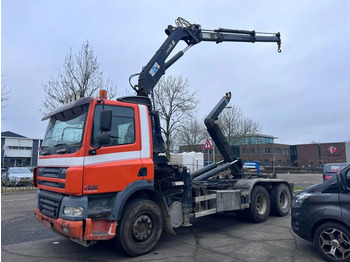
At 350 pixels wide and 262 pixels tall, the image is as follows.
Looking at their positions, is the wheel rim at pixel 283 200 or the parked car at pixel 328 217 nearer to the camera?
the parked car at pixel 328 217

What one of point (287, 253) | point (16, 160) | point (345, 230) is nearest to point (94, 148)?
point (287, 253)

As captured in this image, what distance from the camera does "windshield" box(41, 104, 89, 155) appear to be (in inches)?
218

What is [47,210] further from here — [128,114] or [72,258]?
[128,114]

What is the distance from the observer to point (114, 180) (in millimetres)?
5535

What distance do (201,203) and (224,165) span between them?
8.90 feet

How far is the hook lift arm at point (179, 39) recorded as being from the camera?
26.0 feet

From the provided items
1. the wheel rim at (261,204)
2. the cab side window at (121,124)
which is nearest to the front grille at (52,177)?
the cab side window at (121,124)

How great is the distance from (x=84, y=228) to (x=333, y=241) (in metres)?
4.33

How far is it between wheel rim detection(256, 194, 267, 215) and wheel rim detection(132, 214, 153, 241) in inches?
164

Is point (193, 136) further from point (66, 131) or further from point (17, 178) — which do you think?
point (66, 131)

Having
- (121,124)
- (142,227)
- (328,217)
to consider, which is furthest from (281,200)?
(121,124)

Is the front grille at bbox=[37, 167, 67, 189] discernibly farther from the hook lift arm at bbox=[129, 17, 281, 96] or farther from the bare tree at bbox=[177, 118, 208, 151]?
the bare tree at bbox=[177, 118, 208, 151]

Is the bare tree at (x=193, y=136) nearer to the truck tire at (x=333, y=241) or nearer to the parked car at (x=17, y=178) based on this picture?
the parked car at (x=17, y=178)

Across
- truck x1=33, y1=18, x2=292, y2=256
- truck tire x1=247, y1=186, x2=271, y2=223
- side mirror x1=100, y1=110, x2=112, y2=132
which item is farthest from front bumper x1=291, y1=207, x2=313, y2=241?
side mirror x1=100, y1=110, x2=112, y2=132
